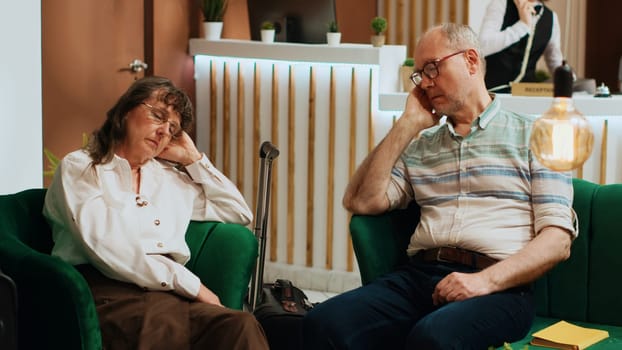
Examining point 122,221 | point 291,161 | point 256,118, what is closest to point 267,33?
point 256,118

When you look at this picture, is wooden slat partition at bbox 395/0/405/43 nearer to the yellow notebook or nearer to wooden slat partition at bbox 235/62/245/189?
wooden slat partition at bbox 235/62/245/189

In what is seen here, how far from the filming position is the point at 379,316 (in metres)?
3.01

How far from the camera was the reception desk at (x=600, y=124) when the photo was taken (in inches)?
188

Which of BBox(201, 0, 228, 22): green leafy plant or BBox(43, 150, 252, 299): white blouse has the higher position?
BBox(201, 0, 228, 22): green leafy plant

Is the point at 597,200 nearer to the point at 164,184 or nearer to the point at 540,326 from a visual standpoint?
the point at 540,326

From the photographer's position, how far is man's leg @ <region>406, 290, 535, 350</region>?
275 centimetres

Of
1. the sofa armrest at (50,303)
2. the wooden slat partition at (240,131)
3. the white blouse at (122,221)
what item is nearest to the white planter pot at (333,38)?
the wooden slat partition at (240,131)

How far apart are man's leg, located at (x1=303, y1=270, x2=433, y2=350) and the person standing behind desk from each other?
2.31 meters

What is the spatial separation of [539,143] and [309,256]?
11.6ft

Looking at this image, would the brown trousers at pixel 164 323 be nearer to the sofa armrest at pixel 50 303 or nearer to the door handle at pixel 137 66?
the sofa armrest at pixel 50 303

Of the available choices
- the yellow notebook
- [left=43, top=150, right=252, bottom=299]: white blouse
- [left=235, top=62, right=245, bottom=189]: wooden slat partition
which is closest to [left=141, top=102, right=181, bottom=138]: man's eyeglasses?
[left=43, top=150, right=252, bottom=299]: white blouse

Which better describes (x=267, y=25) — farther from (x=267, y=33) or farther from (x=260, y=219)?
(x=260, y=219)

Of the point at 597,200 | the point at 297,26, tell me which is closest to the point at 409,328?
the point at 597,200

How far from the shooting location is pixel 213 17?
563cm
